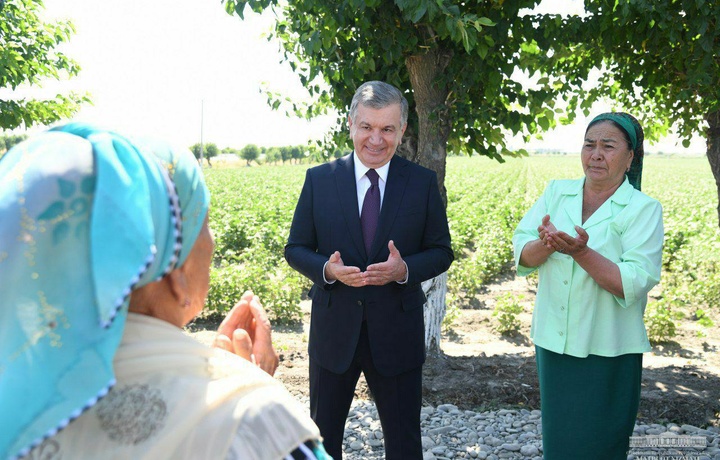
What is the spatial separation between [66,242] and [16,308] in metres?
0.13

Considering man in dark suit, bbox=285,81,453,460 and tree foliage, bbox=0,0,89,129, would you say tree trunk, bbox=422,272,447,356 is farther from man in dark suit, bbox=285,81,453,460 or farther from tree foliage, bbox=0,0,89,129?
tree foliage, bbox=0,0,89,129

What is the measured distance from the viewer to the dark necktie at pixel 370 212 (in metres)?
3.01

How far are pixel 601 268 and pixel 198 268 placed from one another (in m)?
1.99

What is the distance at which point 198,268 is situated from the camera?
49.2 inches

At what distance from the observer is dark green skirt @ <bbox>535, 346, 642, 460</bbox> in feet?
9.43

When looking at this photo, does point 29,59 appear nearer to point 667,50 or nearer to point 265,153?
point 667,50

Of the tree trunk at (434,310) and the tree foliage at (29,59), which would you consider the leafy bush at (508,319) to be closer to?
the tree trunk at (434,310)

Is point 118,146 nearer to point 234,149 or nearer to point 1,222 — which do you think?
point 1,222

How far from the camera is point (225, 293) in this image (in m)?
8.03

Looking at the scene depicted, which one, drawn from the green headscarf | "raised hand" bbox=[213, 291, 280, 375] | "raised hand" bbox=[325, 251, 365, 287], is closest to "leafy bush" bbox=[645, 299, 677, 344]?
the green headscarf

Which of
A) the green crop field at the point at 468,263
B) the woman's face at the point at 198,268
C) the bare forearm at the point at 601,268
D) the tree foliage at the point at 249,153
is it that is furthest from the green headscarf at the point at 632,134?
the tree foliage at the point at 249,153

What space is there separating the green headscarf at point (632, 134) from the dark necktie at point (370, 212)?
3.43 ft

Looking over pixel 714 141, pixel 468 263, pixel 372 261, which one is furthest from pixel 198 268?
pixel 468 263

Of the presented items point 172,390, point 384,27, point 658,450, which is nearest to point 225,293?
point 384,27
